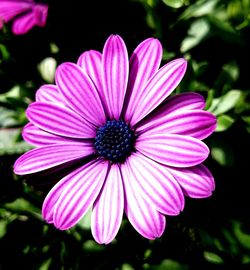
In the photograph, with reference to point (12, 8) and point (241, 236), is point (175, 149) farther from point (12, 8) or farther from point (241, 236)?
point (12, 8)

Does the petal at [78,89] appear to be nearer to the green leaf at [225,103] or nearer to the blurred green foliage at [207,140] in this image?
the blurred green foliage at [207,140]

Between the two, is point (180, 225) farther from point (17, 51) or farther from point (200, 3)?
point (17, 51)

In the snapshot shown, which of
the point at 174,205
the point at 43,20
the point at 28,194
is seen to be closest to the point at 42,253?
the point at 28,194

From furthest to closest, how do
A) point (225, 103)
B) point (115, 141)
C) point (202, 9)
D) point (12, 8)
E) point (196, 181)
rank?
point (12, 8), point (202, 9), point (225, 103), point (115, 141), point (196, 181)

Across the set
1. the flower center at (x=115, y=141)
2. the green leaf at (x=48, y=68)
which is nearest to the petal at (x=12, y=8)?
the green leaf at (x=48, y=68)

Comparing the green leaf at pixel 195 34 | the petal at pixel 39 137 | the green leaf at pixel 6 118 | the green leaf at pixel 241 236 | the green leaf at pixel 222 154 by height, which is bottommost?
the green leaf at pixel 241 236

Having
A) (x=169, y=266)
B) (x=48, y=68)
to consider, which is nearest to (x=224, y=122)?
(x=169, y=266)
